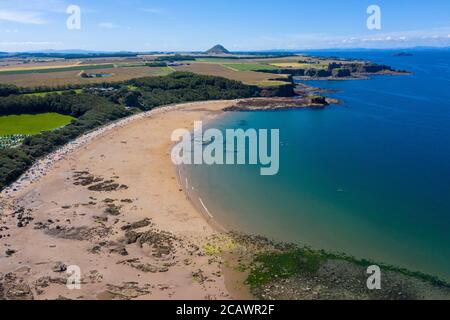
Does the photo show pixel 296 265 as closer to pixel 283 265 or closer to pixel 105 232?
pixel 283 265

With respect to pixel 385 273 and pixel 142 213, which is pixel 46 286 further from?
pixel 385 273

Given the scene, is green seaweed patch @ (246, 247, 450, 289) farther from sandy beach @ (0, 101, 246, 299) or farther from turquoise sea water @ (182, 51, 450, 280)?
sandy beach @ (0, 101, 246, 299)

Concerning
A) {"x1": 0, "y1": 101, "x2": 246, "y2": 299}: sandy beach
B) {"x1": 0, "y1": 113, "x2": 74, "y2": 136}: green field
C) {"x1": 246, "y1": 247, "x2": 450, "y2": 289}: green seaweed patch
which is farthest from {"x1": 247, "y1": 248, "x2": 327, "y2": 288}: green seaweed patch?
{"x1": 0, "y1": 113, "x2": 74, "y2": 136}: green field

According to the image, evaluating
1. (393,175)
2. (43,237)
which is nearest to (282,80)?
(393,175)

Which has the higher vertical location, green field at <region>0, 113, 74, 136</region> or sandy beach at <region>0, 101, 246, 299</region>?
green field at <region>0, 113, 74, 136</region>

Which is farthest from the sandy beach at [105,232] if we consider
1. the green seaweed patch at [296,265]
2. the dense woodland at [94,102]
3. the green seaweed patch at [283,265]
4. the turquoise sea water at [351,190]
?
the turquoise sea water at [351,190]

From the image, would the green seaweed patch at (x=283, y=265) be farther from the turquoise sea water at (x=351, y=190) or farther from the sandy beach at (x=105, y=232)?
the sandy beach at (x=105, y=232)
